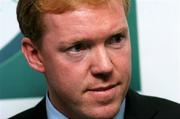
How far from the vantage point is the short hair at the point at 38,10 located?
957 millimetres

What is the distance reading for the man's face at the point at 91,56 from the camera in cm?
95

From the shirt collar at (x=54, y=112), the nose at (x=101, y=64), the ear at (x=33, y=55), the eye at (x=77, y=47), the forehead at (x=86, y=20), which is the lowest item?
the shirt collar at (x=54, y=112)

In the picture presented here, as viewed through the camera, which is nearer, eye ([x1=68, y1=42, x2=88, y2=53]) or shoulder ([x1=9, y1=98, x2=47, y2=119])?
eye ([x1=68, y1=42, x2=88, y2=53])

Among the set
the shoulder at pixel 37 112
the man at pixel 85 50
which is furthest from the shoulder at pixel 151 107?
the shoulder at pixel 37 112

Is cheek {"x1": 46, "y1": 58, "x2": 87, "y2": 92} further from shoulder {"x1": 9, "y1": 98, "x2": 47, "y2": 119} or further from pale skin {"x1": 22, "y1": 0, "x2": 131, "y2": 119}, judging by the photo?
shoulder {"x1": 9, "y1": 98, "x2": 47, "y2": 119}

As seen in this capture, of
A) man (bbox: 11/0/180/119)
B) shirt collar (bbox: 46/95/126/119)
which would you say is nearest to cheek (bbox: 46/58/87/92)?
man (bbox: 11/0/180/119)

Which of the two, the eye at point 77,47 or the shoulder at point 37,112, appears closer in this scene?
the eye at point 77,47

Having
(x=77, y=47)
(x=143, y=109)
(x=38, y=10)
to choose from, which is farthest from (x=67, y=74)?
(x=143, y=109)

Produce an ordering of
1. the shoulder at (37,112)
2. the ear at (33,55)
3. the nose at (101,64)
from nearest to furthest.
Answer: the nose at (101,64), the ear at (33,55), the shoulder at (37,112)

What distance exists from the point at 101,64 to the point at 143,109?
29 centimetres

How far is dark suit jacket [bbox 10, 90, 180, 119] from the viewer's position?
1131 millimetres

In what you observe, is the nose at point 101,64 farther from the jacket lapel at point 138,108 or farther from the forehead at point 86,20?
the jacket lapel at point 138,108

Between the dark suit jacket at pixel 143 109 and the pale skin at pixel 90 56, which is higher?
the pale skin at pixel 90 56

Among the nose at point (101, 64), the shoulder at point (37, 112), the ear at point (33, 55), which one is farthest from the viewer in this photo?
the shoulder at point (37, 112)
